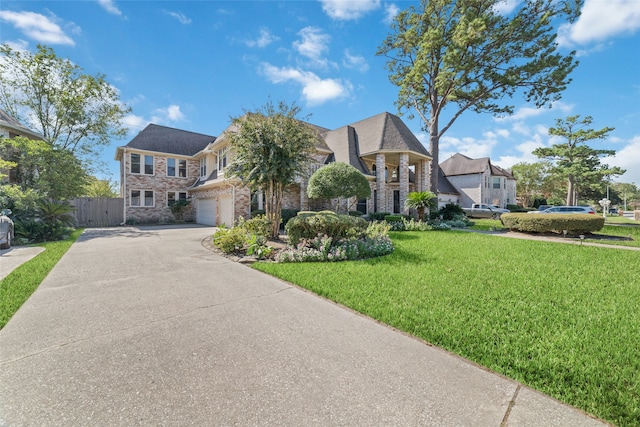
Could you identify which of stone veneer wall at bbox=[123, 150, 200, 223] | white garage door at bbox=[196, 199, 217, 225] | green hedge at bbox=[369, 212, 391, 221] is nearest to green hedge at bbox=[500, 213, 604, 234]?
green hedge at bbox=[369, 212, 391, 221]

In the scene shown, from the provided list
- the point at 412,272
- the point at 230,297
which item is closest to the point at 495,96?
the point at 412,272

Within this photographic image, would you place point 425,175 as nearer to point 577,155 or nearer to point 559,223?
point 559,223

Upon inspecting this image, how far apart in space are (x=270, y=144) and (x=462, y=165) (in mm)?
31811

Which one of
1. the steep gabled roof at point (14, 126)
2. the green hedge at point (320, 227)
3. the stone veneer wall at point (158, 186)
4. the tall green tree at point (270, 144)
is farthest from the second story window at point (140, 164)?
the green hedge at point (320, 227)

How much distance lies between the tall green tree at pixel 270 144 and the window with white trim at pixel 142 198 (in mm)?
13672

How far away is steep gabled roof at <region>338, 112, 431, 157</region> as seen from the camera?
19017 mm

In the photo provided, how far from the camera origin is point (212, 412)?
1.88 m

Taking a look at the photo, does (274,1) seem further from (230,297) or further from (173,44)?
(230,297)

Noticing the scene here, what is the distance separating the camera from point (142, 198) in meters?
19.2

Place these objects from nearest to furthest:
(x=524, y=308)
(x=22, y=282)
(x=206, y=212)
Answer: (x=524, y=308) → (x=22, y=282) → (x=206, y=212)

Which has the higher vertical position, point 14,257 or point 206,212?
Answer: point 206,212

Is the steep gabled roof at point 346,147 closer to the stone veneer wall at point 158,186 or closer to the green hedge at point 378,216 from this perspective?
the green hedge at point 378,216

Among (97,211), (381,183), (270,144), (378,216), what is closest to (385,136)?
(381,183)

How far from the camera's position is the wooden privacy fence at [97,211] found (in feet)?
58.0
